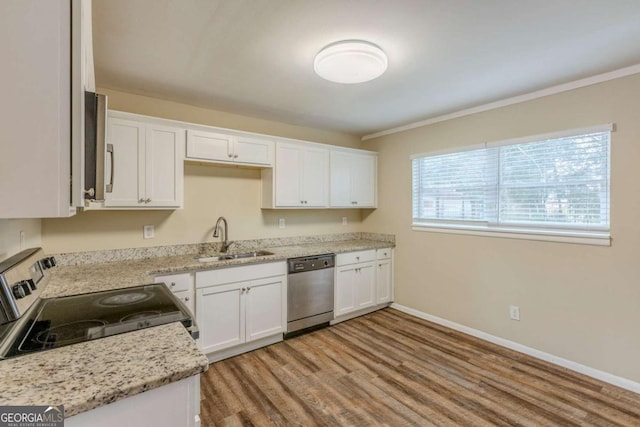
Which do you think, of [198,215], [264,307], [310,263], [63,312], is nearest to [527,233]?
[310,263]

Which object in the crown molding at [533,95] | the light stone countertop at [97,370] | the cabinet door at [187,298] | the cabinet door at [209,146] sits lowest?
the cabinet door at [187,298]

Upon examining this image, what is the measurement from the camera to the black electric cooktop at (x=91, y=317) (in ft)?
3.65

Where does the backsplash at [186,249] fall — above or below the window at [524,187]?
below

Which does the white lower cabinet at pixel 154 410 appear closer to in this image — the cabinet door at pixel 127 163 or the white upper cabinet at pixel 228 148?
the cabinet door at pixel 127 163

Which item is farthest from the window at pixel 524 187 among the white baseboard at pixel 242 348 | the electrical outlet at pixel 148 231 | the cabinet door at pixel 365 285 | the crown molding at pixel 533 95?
the electrical outlet at pixel 148 231

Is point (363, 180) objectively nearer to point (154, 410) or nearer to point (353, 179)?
point (353, 179)

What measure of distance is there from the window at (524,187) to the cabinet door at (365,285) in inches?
32.7

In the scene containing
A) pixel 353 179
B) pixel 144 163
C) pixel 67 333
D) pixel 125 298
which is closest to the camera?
pixel 67 333

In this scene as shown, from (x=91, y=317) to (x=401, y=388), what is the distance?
2.11 m

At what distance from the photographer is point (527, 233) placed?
2898mm

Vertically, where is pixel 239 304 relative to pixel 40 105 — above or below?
below

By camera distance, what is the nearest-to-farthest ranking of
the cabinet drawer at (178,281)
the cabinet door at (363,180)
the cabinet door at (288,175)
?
1. the cabinet drawer at (178,281)
2. the cabinet door at (288,175)
3. the cabinet door at (363,180)

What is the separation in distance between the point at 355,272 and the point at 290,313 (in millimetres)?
978

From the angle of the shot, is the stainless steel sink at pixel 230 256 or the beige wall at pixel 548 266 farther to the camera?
the stainless steel sink at pixel 230 256
